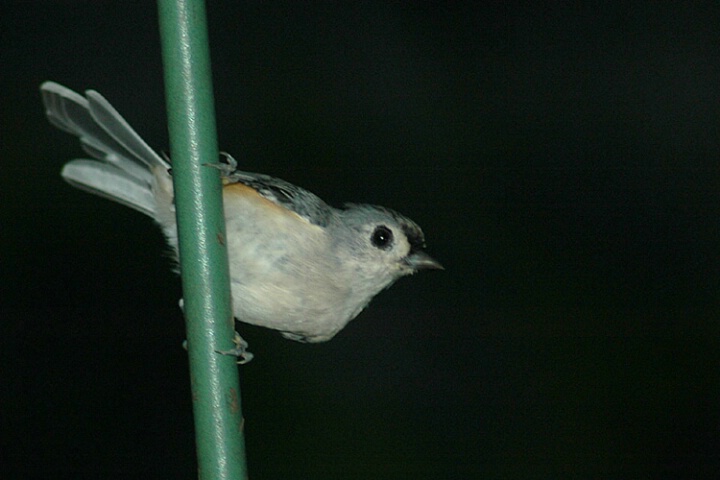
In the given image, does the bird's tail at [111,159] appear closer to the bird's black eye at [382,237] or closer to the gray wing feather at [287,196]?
the gray wing feather at [287,196]

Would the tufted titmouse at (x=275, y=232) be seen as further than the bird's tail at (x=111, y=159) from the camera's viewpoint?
No

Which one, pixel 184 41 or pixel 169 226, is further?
pixel 169 226

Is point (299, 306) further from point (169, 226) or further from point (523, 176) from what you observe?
point (523, 176)

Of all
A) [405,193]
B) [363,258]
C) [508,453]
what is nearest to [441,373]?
[508,453]

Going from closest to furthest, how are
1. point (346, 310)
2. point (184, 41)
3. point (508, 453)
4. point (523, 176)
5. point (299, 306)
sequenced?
1. point (184, 41)
2. point (299, 306)
3. point (346, 310)
4. point (508, 453)
5. point (523, 176)

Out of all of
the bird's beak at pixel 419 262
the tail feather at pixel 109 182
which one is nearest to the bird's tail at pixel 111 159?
the tail feather at pixel 109 182
